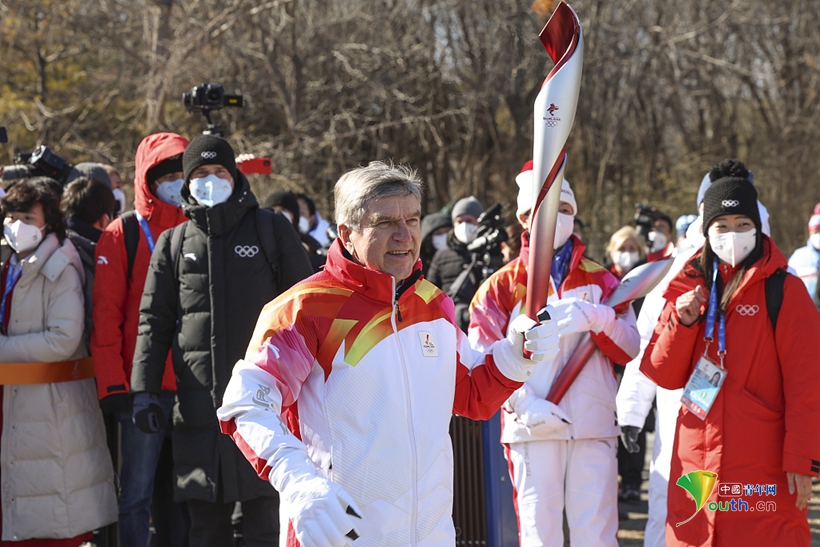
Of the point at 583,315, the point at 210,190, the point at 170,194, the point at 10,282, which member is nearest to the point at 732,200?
the point at 583,315

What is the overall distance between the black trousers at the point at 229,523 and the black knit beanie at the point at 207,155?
132 cm

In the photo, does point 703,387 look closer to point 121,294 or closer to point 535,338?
point 535,338

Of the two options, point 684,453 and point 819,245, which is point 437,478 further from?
point 819,245

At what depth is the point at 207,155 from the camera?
3.94 m

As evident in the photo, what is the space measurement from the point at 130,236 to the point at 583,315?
2.06 metres

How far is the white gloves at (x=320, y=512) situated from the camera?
6.57 ft

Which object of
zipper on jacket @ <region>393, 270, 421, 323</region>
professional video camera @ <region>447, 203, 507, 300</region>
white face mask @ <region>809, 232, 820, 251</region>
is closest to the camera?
zipper on jacket @ <region>393, 270, 421, 323</region>

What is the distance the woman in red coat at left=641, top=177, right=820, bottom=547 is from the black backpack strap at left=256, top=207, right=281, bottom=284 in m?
1.53

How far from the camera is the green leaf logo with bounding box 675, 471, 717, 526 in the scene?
351cm

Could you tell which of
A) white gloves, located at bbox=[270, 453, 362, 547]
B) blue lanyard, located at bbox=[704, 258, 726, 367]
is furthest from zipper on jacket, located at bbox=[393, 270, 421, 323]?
blue lanyard, located at bbox=[704, 258, 726, 367]

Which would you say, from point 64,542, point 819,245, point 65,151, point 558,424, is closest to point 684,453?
point 558,424

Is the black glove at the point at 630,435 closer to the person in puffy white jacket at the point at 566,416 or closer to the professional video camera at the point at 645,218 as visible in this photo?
the person in puffy white jacket at the point at 566,416

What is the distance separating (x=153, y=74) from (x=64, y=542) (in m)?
7.58

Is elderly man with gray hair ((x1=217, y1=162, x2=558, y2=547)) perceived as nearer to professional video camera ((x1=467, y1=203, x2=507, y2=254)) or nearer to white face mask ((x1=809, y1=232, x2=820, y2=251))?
professional video camera ((x1=467, y1=203, x2=507, y2=254))
